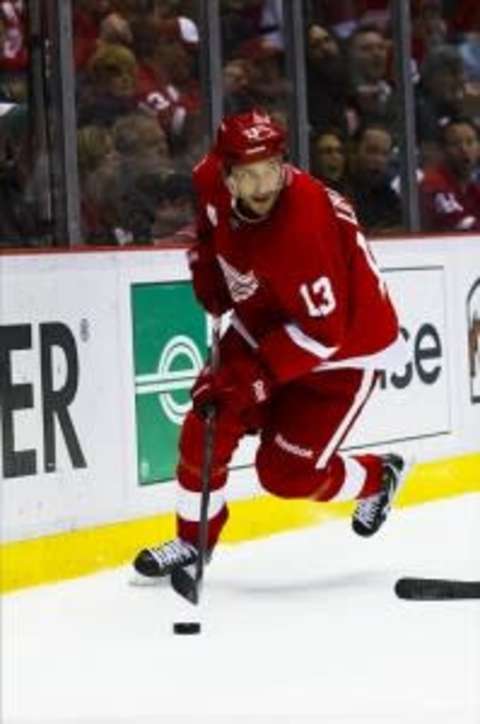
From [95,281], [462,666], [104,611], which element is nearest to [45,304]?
[95,281]

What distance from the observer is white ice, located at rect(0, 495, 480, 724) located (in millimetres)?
2943

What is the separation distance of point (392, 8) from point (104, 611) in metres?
2.73

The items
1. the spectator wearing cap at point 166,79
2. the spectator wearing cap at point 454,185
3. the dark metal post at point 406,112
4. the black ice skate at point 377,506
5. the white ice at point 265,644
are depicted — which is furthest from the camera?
the spectator wearing cap at point 454,185

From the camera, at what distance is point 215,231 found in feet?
12.8

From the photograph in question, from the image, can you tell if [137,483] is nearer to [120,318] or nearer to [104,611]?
[120,318]

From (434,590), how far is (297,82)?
2081mm

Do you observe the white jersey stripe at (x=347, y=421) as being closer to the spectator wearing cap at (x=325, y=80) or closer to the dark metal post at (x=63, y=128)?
the dark metal post at (x=63, y=128)

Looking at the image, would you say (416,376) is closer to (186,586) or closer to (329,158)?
(329,158)

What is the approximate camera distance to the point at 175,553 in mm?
4117

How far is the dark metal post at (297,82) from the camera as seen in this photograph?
17.9 ft

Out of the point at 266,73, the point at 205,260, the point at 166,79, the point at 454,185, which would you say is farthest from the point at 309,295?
the point at 454,185

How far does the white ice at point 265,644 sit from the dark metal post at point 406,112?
58.0 inches

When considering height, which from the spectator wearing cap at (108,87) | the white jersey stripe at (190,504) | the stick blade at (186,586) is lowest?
the stick blade at (186,586)

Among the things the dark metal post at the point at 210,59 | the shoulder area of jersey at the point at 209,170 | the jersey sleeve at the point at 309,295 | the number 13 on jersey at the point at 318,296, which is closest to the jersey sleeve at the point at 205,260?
the shoulder area of jersey at the point at 209,170
